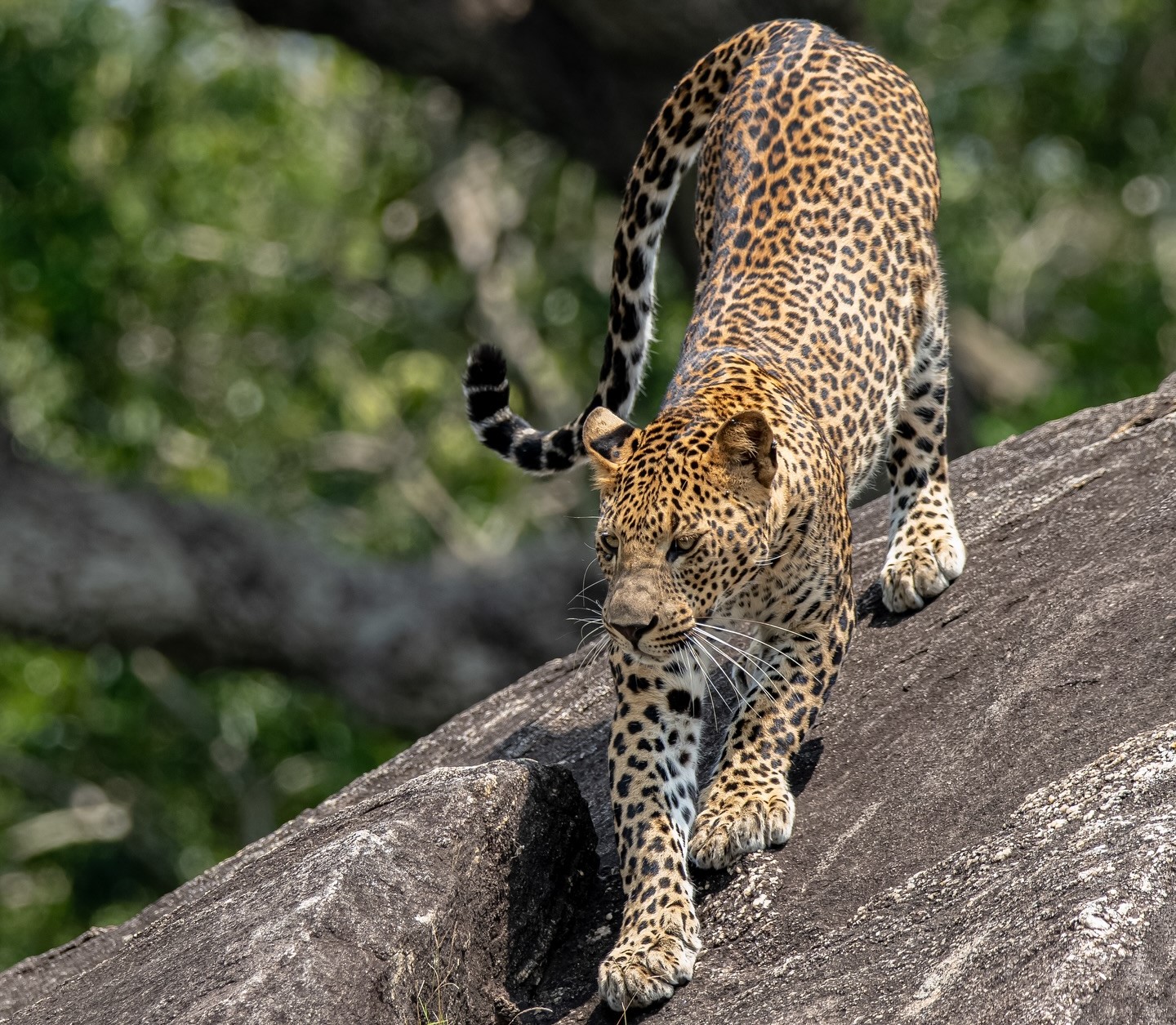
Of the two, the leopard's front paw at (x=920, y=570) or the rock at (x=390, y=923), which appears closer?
the rock at (x=390, y=923)

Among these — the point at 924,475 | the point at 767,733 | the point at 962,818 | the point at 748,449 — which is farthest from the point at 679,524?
the point at 924,475

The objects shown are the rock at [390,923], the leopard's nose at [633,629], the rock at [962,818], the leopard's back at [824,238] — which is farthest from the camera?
the leopard's back at [824,238]

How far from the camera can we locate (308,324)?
22.2m

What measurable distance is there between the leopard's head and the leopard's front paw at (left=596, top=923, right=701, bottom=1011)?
2.95 ft

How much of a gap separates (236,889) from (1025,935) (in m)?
2.89

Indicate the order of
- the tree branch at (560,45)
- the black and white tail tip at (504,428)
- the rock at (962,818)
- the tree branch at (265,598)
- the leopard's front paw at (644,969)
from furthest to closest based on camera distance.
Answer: the tree branch at (265,598) < the tree branch at (560,45) < the black and white tail tip at (504,428) < the leopard's front paw at (644,969) < the rock at (962,818)

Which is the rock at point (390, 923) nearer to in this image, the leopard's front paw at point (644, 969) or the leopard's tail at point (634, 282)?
the leopard's front paw at point (644, 969)

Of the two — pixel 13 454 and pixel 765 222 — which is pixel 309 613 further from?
pixel 765 222

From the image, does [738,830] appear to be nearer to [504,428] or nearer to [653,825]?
[653,825]

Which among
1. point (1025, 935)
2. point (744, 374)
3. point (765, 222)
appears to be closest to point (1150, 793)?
point (1025, 935)

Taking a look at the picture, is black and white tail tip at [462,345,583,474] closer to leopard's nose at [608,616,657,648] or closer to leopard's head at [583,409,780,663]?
leopard's head at [583,409,780,663]

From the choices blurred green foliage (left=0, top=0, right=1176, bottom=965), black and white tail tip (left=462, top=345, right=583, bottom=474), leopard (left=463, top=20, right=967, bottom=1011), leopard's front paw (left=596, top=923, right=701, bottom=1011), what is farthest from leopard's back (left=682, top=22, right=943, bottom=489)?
blurred green foliage (left=0, top=0, right=1176, bottom=965)

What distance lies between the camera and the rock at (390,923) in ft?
17.7

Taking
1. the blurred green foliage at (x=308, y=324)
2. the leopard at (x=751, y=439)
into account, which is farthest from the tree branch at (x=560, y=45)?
the leopard at (x=751, y=439)
